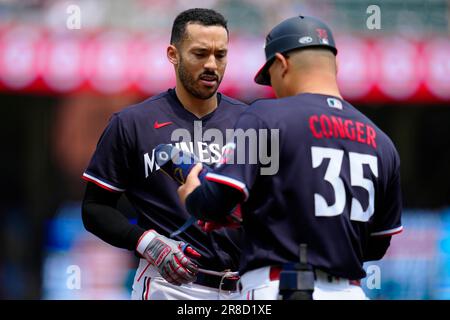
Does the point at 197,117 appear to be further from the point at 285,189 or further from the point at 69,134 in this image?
the point at 69,134

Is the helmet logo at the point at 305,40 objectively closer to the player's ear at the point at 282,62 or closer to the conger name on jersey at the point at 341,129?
the player's ear at the point at 282,62

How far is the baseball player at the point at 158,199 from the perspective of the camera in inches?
208

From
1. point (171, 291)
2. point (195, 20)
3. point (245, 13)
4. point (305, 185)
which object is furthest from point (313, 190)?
point (245, 13)

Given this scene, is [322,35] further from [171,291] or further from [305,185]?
[171,291]

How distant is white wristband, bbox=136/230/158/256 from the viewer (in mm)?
5195

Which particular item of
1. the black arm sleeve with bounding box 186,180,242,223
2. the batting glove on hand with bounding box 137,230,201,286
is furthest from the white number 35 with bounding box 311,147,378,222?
the batting glove on hand with bounding box 137,230,201,286

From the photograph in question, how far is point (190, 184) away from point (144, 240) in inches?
36.6

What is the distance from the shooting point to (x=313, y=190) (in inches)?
166

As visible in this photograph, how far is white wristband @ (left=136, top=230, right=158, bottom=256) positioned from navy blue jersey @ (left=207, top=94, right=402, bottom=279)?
0.95 metres

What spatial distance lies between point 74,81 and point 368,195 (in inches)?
358

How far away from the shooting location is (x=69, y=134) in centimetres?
1399

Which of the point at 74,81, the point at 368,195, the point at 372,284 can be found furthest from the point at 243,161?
the point at 74,81

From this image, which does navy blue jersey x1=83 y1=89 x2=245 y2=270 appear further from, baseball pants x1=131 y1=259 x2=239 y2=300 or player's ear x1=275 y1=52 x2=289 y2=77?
player's ear x1=275 y1=52 x2=289 y2=77

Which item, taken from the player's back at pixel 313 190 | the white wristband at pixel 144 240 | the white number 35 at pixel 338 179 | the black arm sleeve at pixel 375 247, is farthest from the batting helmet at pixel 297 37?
the white wristband at pixel 144 240
